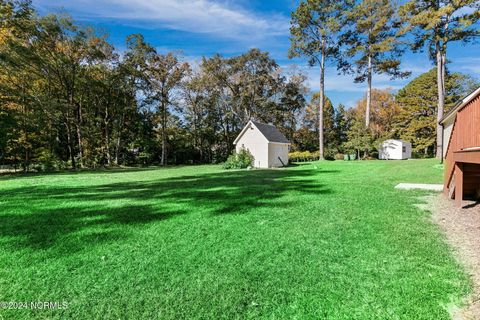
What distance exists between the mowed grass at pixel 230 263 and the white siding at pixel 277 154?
15.4 meters

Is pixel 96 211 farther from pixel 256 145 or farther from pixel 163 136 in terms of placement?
pixel 163 136

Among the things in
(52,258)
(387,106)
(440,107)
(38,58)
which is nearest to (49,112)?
(38,58)

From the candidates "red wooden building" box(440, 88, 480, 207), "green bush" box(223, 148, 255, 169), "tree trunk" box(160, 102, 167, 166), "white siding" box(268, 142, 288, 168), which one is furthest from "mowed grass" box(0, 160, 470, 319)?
"tree trunk" box(160, 102, 167, 166)

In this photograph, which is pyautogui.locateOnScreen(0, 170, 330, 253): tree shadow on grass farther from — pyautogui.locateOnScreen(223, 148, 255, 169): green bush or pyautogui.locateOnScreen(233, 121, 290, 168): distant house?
pyautogui.locateOnScreen(233, 121, 290, 168): distant house

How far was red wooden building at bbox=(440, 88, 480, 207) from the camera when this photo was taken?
4.34m

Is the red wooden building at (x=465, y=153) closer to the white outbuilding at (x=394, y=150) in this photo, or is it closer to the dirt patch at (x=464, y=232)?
the dirt patch at (x=464, y=232)

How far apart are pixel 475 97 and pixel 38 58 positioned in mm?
24370

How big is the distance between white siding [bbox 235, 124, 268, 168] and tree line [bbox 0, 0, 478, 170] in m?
7.11

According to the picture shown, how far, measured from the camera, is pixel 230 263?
299 cm

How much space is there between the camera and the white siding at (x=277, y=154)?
2084 cm

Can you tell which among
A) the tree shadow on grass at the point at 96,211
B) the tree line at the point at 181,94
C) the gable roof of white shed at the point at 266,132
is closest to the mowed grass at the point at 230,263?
the tree shadow on grass at the point at 96,211

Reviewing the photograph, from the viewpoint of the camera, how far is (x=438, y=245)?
346cm

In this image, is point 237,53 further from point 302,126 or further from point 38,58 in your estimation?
point 38,58

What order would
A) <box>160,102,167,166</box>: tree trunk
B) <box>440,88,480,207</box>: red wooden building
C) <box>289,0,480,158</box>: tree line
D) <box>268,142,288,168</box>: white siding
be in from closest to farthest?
<box>440,88,480,207</box>: red wooden building
<box>289,0,480,158</box>: tree line
<box>268,142,288,168</box>: white siding
<box>160,102,167,166</box>: tree trunk
